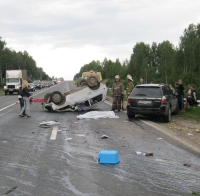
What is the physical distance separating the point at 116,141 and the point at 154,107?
475 centimetres

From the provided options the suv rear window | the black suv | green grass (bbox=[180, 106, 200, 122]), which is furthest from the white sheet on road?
green grass (bbox=[180, 106, 200, 122])

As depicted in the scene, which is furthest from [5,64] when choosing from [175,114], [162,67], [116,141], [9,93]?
[116,141]

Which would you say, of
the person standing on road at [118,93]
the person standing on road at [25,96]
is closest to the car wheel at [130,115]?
the person standing on road at [118,93]

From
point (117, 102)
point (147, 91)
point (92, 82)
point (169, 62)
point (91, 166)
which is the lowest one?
point (91, 166)

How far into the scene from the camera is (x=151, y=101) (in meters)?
13.4

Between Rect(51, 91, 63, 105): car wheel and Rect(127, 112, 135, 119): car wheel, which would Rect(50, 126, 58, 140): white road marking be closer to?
Rect(127, 112, 135, 119): car wheel

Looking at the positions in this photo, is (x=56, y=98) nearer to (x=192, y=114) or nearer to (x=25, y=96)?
(x=25, y=96)

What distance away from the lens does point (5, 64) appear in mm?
92000

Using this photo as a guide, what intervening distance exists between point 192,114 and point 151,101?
11.5ft

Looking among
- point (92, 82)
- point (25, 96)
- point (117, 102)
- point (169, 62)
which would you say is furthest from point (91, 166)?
point (169, 62)

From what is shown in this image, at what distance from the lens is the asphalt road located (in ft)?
16.4

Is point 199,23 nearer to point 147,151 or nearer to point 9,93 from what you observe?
point 9,93

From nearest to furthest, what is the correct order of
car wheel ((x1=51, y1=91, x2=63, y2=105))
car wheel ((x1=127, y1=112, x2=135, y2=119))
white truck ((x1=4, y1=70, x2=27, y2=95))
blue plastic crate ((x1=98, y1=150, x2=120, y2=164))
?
blue plastic crate ((x1=98, y1=150, x2=120, y2=164))
car wheel ((x1=127, y1=112, x2=135, y2=119))
car wheel ((x1=51, y1=91, x2=63, y2=105))
white truck ((x1=4, y1=70, x2=27, y2=95))

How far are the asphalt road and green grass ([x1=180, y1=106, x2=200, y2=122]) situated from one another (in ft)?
15.2
